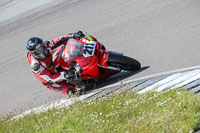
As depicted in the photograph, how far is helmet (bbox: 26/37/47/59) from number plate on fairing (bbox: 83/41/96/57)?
2.93 feet

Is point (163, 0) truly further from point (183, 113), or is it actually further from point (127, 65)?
point (183, 113)

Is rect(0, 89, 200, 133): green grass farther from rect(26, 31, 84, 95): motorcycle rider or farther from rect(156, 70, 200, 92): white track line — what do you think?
rect(26, 31, 84, 95): motorcycle rider

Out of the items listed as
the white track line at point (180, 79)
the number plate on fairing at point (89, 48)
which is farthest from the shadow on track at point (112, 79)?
the white track line at point (180, 79)

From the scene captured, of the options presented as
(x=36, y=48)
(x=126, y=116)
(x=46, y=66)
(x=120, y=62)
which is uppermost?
(x=36, y=48)

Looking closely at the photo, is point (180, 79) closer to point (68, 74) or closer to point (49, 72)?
point (68, 74)

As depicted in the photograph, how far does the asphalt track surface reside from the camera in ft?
29.4

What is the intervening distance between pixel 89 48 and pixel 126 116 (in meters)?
3.01

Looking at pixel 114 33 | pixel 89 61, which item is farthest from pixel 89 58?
pixel 114 33

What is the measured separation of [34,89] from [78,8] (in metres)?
5.47

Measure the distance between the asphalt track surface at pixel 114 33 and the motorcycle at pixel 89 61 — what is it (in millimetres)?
350

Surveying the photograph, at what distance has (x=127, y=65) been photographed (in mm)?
8281

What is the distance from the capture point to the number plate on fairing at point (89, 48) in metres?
8.33

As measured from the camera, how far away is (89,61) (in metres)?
8.32

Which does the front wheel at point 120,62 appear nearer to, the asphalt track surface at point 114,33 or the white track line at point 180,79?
the asphalt track surface at point 114,33
